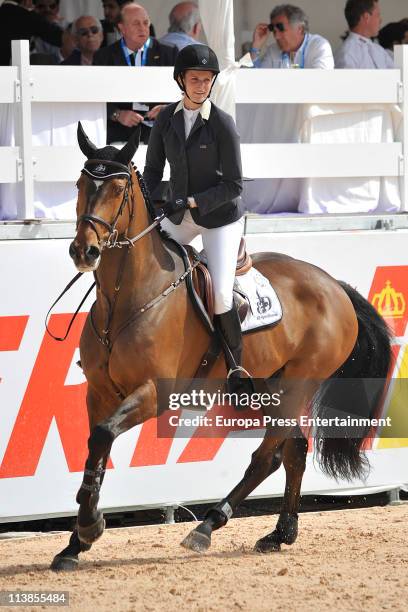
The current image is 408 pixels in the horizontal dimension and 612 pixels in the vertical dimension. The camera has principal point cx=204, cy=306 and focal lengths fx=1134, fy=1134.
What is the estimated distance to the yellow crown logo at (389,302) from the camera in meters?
9.30

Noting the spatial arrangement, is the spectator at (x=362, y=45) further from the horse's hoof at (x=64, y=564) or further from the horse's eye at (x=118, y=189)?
the horse's hoof at (x=64, y=564)

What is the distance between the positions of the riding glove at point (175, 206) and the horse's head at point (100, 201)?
19.7 inches

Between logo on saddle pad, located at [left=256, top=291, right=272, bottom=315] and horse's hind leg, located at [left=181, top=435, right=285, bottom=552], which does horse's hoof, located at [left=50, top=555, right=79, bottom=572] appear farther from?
logo on saddle pad, located at [left=256, top=291, right=272, bottom=315]

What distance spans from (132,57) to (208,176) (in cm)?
273

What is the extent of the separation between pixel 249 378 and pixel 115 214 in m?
1.56

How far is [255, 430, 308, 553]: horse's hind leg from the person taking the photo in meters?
7.54

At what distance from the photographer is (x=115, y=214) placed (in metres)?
6.34

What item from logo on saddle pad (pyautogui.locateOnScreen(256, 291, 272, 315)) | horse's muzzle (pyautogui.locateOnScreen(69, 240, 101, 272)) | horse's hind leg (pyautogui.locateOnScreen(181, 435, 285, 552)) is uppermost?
horse's muzzle (pyautogui.locateOnScreen(69, 240, 101, 272))

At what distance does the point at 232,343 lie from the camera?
7.09 m

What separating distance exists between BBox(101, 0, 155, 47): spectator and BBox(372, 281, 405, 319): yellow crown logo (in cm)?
387

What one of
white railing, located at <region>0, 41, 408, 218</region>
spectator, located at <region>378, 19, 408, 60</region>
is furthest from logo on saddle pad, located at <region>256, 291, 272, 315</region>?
spectator, located at <region>378, 19, 408, 60</region>

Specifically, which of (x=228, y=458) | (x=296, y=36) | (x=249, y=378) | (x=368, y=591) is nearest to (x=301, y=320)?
(x=249, y=378)

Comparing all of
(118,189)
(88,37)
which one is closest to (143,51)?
(88,37)

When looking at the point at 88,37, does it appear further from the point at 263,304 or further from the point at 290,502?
the point at 290,502
